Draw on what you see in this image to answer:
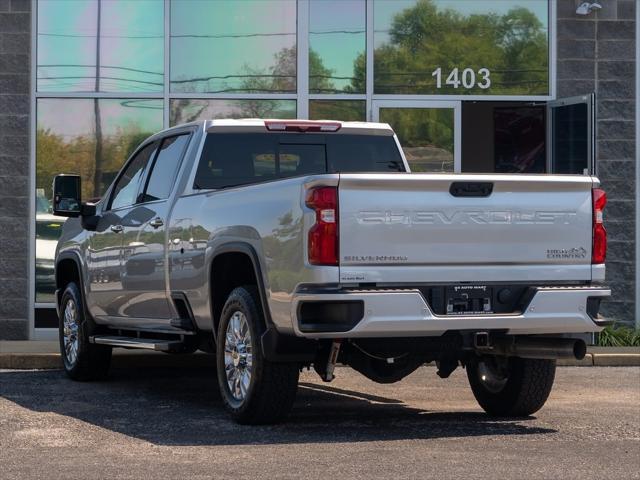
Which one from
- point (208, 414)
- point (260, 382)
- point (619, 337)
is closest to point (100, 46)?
point (619, 337)

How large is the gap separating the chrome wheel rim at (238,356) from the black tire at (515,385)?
172 centimetres

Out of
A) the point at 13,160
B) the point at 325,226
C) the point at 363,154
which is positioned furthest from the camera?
the point at 13,160

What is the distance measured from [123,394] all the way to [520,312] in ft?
12.5

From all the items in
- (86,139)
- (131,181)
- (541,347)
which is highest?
(86,139)

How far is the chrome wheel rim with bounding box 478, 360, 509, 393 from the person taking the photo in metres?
10.0

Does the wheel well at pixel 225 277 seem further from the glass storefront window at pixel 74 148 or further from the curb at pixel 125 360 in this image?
the glass storefront window at pixel 74 148

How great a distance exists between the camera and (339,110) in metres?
17.1

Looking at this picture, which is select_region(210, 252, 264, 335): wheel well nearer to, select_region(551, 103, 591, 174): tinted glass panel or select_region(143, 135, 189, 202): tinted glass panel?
select_region(143, 135, 189, 202): tinted glass panel

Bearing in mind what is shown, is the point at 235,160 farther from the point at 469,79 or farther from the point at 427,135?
the point at 469,79

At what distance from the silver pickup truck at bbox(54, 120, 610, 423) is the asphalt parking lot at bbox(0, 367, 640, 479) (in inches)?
15.8

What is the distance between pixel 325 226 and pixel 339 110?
883 cm

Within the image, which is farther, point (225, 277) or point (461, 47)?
point (461, 47)

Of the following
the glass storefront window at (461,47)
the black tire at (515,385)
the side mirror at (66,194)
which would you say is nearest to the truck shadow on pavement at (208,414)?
the black tire at (515,385)

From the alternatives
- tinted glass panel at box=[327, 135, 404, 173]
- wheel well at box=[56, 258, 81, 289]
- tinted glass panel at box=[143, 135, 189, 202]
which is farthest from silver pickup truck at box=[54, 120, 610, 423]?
wheel well at box=[56, 258, 81, 289]
